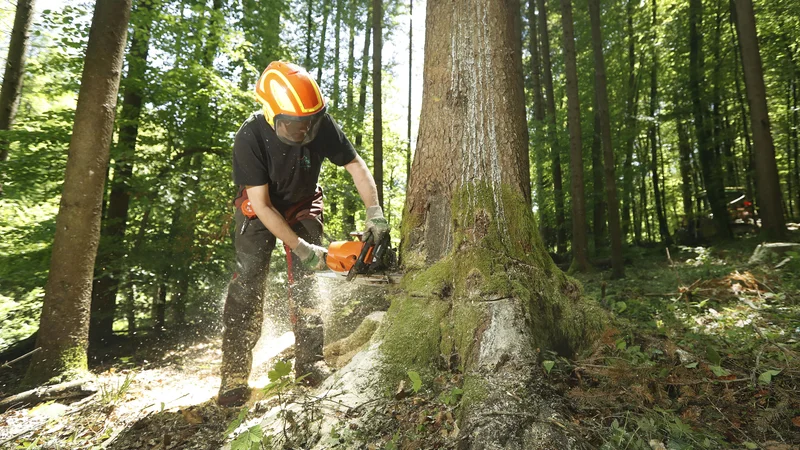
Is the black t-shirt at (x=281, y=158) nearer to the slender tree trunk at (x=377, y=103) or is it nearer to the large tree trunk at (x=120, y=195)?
the large tree trunk at (x=120, y=195)

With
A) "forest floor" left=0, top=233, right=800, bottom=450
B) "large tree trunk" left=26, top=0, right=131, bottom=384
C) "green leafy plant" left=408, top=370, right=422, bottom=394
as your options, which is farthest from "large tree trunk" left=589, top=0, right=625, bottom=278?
"large tree trunk" left=26, top=0, right=131, bottom=384

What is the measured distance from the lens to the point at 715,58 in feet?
39.2

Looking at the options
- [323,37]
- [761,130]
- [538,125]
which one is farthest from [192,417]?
[323,37]

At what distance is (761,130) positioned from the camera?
683cm

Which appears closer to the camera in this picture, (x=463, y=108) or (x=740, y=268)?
(x=463, y=108)

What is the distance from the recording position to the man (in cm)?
281

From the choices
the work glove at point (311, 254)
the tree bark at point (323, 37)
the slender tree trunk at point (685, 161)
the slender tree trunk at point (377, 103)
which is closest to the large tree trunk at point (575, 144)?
the slender tree trunk at point (377, 103)

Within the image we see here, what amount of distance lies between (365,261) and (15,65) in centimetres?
813

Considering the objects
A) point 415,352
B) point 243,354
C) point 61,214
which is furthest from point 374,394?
point 61,214

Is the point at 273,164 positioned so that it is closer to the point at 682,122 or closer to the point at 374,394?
the point at 374,394

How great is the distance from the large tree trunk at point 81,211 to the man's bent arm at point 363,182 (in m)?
2.96

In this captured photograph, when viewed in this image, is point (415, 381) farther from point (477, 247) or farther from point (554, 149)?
point (554, 149)

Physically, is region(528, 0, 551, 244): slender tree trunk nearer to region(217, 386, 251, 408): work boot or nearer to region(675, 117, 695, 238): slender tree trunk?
region(675, 117, 695, 238): slender tree trunk

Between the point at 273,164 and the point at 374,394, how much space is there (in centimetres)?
194
